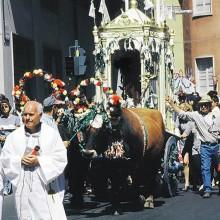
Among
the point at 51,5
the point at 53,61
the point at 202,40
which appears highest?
the point at 51,5

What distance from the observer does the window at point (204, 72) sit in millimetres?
37875

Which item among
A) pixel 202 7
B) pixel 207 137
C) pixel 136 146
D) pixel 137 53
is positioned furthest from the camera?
pixel 202 7

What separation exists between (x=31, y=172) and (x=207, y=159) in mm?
7413

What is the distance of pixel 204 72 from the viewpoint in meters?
38.2

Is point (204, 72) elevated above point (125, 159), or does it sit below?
above

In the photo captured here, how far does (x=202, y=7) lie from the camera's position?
3816 cm

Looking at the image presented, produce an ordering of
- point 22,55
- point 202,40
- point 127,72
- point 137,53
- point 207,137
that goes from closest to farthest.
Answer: point 207,137, point 137,53, point 127,72, point 22,55, point 202,40

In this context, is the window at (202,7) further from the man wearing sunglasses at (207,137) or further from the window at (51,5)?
the man wearing sunglasses at (207,137)

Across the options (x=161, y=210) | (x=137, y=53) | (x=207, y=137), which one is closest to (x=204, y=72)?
(x=137, y=53)

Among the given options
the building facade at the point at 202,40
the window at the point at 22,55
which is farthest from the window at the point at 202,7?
the window at the point at 22,55

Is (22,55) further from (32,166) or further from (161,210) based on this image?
(32,166)

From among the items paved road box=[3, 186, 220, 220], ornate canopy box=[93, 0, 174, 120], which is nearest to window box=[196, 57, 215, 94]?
ornate canopy box=[93, 0, 174, 120]

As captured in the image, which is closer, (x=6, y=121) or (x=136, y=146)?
(x=136, y=146)

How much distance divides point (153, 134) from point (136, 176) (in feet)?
3.32
